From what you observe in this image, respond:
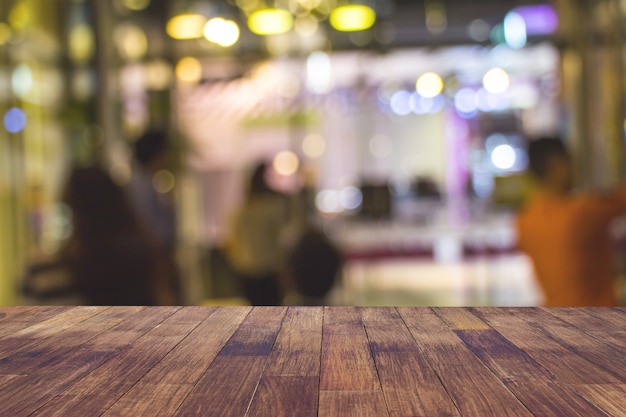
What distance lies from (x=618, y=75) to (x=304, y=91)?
155 inches

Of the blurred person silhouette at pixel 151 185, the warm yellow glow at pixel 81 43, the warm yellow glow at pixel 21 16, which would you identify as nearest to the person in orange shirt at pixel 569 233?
the blurred person silhouette at pixel 151 185

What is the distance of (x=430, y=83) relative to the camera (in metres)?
11.7

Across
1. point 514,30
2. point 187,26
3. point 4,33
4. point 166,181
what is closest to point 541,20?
point 514,30

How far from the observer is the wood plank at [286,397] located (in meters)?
1.12

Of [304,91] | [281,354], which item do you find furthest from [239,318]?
[304,91]

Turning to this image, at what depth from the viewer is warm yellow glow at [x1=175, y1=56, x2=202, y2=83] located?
28.8 feet

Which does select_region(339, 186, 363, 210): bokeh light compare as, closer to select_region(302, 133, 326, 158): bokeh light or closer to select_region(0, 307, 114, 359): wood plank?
select_region(302, 133, 326, 158): bokeh light

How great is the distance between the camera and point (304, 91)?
10.0 m

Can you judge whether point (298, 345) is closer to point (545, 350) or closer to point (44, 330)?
point (545, 350)

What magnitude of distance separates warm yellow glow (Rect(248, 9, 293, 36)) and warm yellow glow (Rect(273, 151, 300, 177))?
2.68 metres

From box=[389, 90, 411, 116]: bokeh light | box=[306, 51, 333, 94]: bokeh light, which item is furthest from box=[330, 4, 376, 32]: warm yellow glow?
box=[389, 90, 411, 116]: bokeh light

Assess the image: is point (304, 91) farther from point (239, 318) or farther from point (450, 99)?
point (239, 318)

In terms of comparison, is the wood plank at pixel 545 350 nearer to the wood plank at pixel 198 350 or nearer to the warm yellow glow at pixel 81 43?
the wood plank at pixel 198 350

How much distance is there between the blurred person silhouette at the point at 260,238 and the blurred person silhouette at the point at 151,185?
4.56ft
